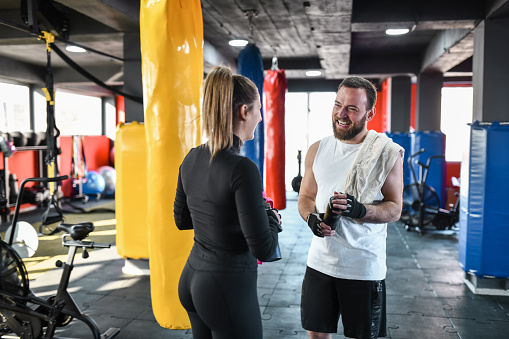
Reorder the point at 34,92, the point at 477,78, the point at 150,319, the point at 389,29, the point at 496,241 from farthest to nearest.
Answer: the point at 34,92
the point at 389,29
the point at 477,78
the point at 496,241
the point at 150,319

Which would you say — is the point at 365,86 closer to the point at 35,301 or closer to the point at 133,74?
the point at 35,301

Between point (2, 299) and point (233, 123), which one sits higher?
point (233, 123)

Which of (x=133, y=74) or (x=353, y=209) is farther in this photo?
(x=133, y=74)

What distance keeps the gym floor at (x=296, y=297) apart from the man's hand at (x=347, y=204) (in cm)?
180

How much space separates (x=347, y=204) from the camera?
5.66ft

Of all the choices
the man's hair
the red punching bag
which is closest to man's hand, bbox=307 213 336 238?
the man's hair

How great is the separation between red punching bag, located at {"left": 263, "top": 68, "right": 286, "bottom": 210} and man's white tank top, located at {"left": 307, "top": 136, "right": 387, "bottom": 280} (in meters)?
3.38

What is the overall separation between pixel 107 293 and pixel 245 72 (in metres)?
2.49

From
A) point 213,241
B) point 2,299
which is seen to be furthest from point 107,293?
point 213,241

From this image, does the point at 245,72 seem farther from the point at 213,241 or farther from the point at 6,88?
the point at 6,88

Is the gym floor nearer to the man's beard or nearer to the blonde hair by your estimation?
the man's beard

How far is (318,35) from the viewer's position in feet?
19.5

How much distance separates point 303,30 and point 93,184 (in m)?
6.50

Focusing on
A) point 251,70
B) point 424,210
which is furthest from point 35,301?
point 424,210
